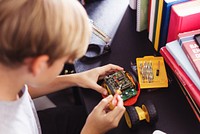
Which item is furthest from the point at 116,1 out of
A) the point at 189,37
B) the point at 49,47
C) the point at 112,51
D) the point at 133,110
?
the point at 49,47

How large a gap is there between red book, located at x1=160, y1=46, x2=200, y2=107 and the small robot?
0.10m

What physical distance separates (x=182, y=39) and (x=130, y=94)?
0.66 feet

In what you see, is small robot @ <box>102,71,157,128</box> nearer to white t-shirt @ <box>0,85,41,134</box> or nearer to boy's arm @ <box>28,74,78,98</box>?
boy's arm @ <box>28,74,78,98</box>

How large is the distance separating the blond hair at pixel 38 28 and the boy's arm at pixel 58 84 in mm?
294

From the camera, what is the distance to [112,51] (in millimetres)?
947

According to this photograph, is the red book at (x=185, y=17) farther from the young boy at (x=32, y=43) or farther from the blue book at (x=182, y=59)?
the young boy at (x=32, y=43)

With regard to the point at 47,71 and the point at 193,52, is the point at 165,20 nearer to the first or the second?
the point at 193,52

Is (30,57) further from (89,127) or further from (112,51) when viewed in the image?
(112,51)

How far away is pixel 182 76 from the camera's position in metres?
0.80

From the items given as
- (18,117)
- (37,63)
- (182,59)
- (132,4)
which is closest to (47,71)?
(37,63)

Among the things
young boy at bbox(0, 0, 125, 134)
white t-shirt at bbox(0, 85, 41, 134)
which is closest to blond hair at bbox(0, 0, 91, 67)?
young boy at bbox(0, 0, 125, 134)

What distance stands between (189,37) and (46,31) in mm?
430

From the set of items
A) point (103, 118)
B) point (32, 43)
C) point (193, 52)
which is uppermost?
point (32, 43)

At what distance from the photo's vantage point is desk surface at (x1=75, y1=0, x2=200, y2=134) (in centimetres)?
77
